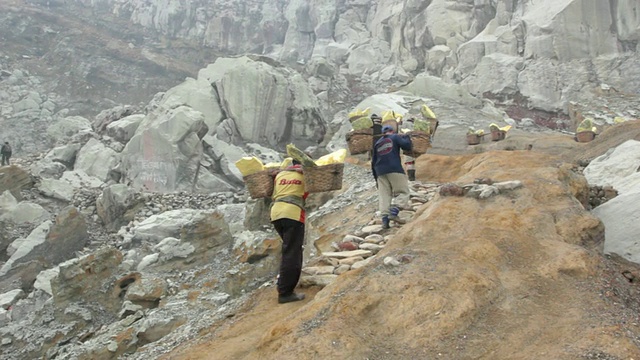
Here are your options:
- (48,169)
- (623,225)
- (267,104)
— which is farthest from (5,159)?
(623,225)

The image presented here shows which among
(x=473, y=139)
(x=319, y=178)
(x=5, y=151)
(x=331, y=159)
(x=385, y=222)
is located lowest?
(x=5, y=151)

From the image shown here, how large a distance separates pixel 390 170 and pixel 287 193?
91.7 inches

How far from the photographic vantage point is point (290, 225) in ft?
17.6

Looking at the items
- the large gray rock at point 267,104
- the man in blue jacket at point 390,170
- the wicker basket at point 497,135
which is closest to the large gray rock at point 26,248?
the man in blue jacket at point 390,170

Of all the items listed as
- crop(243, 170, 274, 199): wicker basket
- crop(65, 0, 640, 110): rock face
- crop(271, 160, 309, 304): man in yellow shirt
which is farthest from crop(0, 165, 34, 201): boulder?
crop(65, 0, 640, 110): rock face

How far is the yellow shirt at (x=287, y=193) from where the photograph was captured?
537 centimetres

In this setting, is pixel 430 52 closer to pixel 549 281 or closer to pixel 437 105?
pixel 437 105

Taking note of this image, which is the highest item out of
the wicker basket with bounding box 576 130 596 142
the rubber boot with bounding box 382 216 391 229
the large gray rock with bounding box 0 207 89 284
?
the wicker basket with bounding box 576 130 596 142

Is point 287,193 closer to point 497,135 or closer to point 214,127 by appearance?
point 497,135

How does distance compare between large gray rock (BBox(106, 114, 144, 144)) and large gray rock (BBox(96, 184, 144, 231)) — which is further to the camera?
large gray rock (BBox(106, 114, 144, 144))

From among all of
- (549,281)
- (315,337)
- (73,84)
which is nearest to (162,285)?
(315,337)

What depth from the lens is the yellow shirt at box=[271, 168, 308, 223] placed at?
211 inches

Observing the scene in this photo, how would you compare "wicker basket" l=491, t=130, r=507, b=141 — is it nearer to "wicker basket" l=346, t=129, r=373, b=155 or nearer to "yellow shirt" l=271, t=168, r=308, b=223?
"wicker basket" l=346, t=129, r=373, b=155

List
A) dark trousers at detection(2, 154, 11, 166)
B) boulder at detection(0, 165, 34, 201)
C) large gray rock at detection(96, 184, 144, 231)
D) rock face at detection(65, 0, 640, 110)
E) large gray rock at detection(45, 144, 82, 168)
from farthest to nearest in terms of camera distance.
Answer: rock face at detection(65, 0, 640, 110)
large gray rock at detection(45, 144, 82, 168)
dark trousers at detection(2, 154, 11, 166)
boulder at detection(0, 165, 34, 201)
large gray rock at detection(96, 184, 144, 231)
